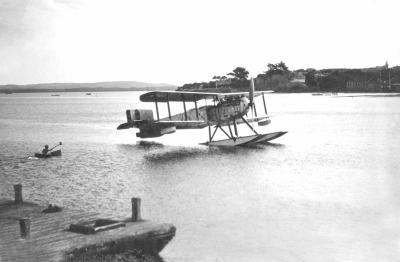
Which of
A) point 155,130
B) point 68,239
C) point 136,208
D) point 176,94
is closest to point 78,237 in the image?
point 68,239

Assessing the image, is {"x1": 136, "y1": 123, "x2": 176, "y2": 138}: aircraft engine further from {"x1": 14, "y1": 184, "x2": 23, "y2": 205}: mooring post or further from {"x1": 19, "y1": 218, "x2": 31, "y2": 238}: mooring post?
{"x1": 19, "y1": 218, "x2": 31, "y2": 238}: mooring post

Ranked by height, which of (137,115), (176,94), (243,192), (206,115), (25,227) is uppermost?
(176,94)

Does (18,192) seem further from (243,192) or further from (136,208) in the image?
(243,192)

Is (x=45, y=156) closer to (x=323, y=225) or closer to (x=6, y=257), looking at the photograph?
(x=323, y=225)

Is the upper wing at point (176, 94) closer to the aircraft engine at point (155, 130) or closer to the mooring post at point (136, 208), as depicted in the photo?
the aircraft engine at point (155, 130)

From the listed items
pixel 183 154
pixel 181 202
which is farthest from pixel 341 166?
pixel 181 202

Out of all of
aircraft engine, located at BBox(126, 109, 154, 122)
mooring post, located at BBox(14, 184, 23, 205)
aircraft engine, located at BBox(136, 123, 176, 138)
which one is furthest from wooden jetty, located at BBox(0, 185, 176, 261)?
aircraft engine, located at BBox(126, 109, 154, 122)
